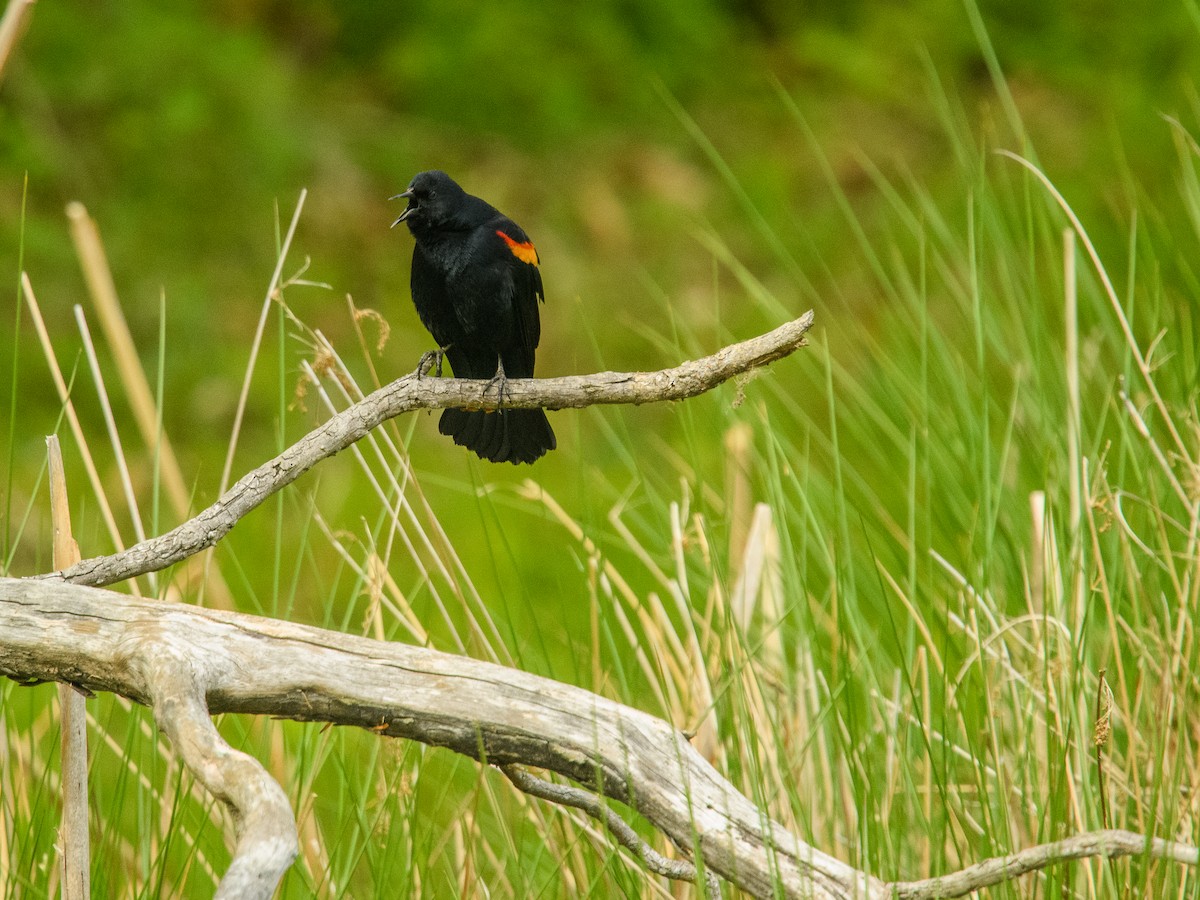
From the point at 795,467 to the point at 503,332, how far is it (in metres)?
0.54

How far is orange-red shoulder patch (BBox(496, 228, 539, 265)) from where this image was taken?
90.2 inches

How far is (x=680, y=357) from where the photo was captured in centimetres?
197

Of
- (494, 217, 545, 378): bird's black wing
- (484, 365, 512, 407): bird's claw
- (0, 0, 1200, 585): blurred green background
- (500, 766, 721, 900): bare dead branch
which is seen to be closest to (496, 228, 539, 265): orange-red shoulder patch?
(494, 217, 545, 378): bird's black wing

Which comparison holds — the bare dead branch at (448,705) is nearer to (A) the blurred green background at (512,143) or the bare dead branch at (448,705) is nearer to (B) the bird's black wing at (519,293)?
(B) the bird's black wing at (519,293)

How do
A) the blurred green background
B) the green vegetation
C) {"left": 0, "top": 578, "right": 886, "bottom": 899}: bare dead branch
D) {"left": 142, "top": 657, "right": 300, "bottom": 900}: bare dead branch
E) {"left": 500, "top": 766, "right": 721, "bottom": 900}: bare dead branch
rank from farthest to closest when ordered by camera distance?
the blurred green background → the green vegetation → {"left": 500, "top": 766, "right": 721, "bottom": 900}: bare dead branch → {"left": 0, "top": 578, "right": 886, "bottom": 899}: bare dead branch → {"left": 142, "top": 657, "right": 300, "bottom": 900}: bare dead branch

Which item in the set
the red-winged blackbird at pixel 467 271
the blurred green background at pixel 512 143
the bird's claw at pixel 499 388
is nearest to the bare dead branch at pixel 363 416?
the bird's claw at pixel 499 388

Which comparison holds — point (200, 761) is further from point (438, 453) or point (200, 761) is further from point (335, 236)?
point (335, 236)

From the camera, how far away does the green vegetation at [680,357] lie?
201 centimetres

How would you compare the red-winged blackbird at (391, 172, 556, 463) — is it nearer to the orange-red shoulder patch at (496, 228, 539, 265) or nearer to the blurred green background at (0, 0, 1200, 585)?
the orange-red shoulder patch at (496, 228, 539, 265)

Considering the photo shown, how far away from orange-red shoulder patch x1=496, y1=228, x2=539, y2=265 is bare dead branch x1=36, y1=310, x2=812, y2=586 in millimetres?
791

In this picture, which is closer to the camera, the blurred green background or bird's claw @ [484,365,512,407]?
bird's claw @ [484,365,512,407]

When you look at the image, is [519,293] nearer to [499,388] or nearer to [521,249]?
[521,249]

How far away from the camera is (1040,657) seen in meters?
1.96

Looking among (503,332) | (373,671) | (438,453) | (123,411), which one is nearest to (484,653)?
(503,332)
